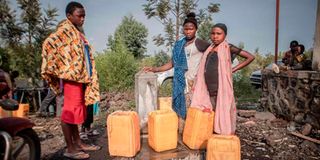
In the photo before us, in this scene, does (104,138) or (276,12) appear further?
(276,12)

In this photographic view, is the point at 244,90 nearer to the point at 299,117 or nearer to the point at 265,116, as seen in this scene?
the point at 265,116

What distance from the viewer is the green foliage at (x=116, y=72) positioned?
39.7ft

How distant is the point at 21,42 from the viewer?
381 inches

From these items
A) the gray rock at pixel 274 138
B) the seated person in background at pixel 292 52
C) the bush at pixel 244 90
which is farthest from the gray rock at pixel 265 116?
the bush at pixel 244 90

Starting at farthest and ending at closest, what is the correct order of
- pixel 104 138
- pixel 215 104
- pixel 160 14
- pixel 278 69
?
pixel 160 14
pixel 278 69
pixel 104 138
pixel 215 104

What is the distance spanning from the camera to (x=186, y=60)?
4.57 m

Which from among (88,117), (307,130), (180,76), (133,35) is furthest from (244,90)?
(133,35)

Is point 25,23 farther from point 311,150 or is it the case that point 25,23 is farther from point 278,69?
point 311,150

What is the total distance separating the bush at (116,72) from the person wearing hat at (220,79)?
8.09 metres

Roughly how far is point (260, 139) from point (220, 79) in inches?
80.2

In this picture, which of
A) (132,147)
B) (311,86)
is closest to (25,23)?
(132,147)

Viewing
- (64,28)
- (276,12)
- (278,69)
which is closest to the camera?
(64,28)

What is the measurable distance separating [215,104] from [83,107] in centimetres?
193

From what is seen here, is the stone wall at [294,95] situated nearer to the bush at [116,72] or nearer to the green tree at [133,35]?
the bush at [116,72]
